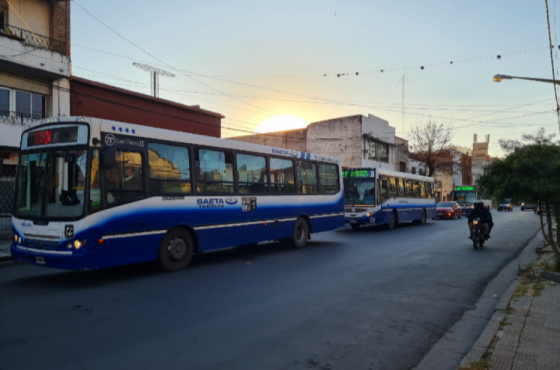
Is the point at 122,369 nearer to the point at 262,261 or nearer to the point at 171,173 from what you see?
the point at 171,173

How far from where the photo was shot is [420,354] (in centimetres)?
479

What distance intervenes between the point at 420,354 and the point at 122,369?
124 inches

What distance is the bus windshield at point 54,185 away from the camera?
7.89 m

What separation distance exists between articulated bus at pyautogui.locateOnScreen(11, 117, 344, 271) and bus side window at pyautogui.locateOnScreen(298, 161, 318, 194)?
98.9 inches

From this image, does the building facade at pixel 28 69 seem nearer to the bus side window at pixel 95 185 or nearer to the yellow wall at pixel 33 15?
the yellow wall at pixel 33 15

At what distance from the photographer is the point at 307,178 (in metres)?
14.6

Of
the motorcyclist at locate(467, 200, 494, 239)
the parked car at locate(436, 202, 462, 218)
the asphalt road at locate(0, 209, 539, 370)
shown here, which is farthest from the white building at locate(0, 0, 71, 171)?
the parked car at locate(436, 202, 462, 218)

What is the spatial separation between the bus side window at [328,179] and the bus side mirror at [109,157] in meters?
8.59

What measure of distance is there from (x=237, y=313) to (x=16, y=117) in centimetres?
1646

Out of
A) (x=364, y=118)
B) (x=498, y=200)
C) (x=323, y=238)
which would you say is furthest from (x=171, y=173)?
(x=364, y=118)

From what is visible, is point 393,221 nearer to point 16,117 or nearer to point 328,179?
point 328,179

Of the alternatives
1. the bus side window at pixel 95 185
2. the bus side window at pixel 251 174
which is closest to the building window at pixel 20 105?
the bus side window at pixel 251 174

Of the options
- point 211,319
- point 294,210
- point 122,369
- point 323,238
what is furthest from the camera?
point 323,238

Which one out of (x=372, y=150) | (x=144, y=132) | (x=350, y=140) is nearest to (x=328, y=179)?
(x=144, y=132)
